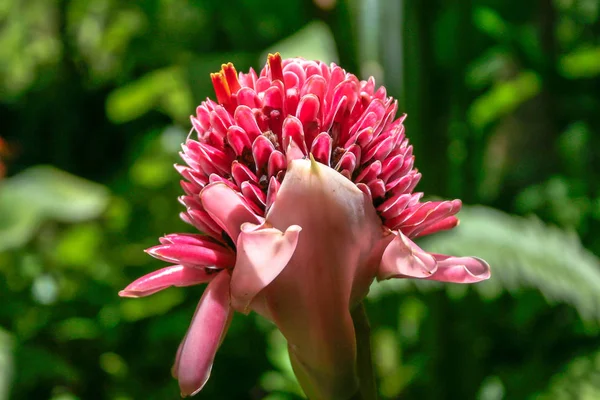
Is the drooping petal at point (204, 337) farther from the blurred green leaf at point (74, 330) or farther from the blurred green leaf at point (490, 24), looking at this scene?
the blurred green leaf at point (490, 24)

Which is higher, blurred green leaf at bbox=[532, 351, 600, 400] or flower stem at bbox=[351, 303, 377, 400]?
flower stem at bbox=[351, 303, 377, 400]

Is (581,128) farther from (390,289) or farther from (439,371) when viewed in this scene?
(390,289)

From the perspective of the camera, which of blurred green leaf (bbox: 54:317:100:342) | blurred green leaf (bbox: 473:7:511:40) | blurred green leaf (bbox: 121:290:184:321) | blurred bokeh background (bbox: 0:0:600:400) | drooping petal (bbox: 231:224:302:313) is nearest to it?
drooping petal (bbox: 231:224:302:313)

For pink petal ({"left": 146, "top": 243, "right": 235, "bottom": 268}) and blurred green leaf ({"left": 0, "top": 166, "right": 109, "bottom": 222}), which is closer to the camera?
pink petal ({"left": 146, "top": 243, "right": 235, "bottom": 268})

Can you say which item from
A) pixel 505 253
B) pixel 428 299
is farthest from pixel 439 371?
pixel 505 253

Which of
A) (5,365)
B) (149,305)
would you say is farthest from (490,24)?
(5,365)

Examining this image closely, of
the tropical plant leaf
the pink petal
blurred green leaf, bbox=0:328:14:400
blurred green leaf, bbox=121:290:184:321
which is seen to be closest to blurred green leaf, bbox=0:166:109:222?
blurred green leaf, bbox=121:290:184:321

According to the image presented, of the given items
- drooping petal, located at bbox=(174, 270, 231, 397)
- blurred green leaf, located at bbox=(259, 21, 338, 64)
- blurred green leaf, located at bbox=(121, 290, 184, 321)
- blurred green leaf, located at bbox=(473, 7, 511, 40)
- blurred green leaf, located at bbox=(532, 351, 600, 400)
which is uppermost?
drooping petal, located at bbox=(174, 270, 231, 397)

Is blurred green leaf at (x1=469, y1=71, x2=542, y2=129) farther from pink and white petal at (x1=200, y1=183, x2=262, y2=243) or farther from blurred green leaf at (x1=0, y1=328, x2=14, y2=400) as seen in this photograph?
pink and white petal at (x1=200, y1=183, x2=262, y2=243)
